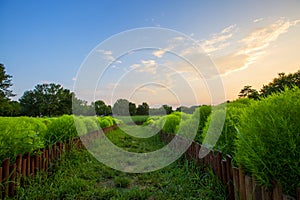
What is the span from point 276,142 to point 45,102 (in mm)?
76519

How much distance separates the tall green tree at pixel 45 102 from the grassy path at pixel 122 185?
68.0 metres

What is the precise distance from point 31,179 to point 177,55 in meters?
4.65

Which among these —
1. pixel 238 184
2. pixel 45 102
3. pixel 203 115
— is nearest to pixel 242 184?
Result: pixel 238 184

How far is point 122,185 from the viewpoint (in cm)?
401

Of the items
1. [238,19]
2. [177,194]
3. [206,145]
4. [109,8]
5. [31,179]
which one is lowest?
[177,194]

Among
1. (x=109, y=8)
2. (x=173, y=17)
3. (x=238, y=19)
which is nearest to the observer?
(x=238, y=19)

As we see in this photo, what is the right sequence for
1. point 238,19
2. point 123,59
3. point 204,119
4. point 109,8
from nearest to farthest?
point 204,119 < point 238,19 < point 123,59 < point 109,8

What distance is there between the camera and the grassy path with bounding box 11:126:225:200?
3166 millimetres

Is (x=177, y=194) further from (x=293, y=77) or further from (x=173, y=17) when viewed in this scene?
(x=293, y=77)

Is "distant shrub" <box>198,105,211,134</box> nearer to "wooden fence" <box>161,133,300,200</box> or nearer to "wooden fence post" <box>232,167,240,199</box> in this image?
"wooden fence" <box>161,133,300,200</box>

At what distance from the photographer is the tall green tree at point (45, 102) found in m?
67.8

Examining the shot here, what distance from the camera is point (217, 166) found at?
326 cm

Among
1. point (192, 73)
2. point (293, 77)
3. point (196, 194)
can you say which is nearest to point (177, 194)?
point (196, 194)

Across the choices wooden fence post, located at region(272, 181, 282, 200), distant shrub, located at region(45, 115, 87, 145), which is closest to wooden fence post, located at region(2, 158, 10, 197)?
distant shrub, located at region(45, 115, 87, 145)
